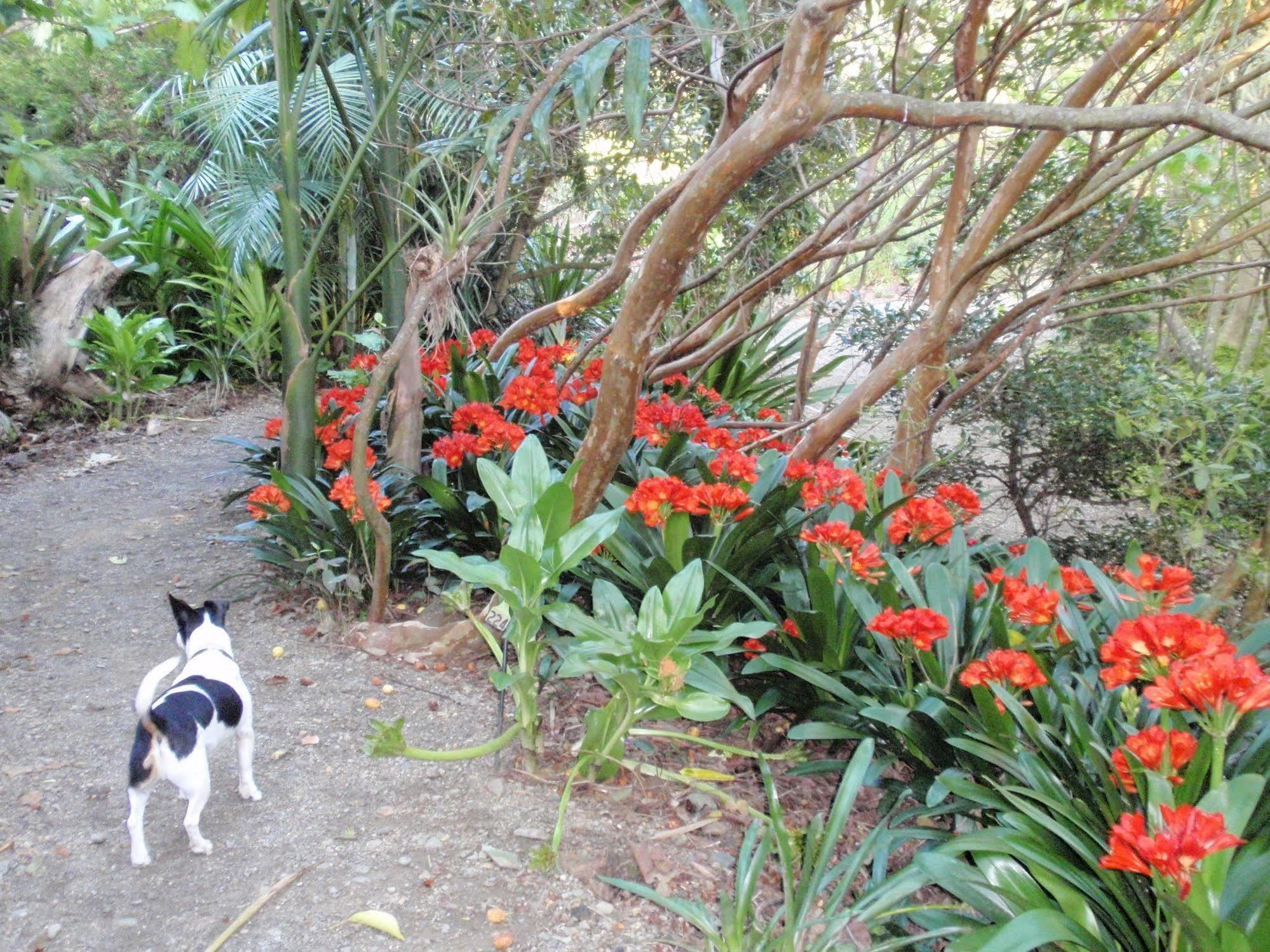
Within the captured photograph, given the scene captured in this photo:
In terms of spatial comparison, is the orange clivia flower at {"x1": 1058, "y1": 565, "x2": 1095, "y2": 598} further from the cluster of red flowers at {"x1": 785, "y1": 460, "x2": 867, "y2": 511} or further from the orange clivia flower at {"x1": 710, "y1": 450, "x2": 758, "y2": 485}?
the orange clivia flower at {"x1": 710, "y1": 450, "x2": 758, "y2": 485}

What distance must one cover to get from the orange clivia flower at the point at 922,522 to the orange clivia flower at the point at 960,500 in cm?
4

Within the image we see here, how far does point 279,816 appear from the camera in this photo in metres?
2.45

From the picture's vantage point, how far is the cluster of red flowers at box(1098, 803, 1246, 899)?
4.89ft

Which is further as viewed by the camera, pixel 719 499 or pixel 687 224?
pixel 719 499

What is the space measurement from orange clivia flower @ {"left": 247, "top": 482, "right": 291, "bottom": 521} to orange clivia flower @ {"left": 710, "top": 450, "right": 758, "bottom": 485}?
166 cm

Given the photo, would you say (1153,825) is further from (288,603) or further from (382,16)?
(382,16)

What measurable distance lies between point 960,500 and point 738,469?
31.0 inches

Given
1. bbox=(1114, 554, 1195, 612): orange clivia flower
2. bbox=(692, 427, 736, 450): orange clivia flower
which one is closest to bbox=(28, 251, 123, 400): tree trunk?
bbox=(692, 427, 736, 450): orange clivia flower

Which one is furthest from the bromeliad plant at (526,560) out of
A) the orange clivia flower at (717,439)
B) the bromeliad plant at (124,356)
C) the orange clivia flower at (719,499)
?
the bromeliad plant at (124,356)

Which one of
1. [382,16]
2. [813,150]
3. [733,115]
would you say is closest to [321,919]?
[733,115]

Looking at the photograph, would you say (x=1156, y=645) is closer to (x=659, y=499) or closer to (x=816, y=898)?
(x=816, y=898)

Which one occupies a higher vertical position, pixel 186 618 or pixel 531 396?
pixel 531 396

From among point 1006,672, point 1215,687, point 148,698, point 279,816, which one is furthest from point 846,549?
point 148,698

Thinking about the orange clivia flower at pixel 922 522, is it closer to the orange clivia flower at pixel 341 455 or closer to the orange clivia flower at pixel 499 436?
the orange clivia flower at pixel 499 436
